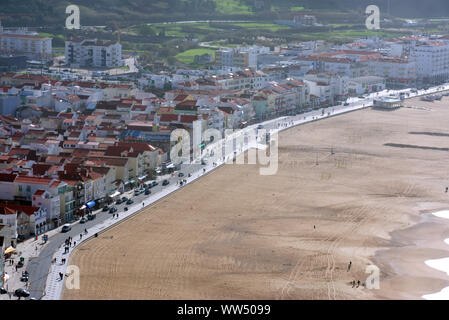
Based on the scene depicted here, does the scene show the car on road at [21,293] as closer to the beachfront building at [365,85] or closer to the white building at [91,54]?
the beachfront building at [365,85]

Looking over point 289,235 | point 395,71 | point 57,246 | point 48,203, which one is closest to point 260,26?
point 395,71

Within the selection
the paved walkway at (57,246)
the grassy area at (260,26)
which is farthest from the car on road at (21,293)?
the grassy area at (260,26)

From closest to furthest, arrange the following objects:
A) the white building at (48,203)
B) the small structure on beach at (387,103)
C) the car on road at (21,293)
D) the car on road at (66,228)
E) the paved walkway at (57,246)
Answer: the car on road at (21,293) < the paved walkway at (57,246) < the car on road at (66,228) < the white building at (48,203) < the small structure on beach at (387,103)

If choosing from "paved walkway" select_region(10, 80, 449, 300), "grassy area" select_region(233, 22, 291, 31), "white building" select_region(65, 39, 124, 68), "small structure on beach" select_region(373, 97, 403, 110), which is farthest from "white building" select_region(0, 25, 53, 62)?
"grassy area" select_region(233, 22, 291, 31)

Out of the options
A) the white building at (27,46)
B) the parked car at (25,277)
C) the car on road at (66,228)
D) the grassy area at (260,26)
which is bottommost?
the parked car at (25,277)

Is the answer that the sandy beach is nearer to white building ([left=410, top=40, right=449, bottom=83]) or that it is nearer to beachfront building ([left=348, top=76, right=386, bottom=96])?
beachfront building ([left=348, top=76, right=386, bottom=96])

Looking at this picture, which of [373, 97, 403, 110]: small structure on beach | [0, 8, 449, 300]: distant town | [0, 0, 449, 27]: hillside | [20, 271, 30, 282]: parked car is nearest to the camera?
[20, 271, 30, 282]: parked car

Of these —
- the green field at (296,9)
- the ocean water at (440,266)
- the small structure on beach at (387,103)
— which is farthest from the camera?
the green field at (296,9)
